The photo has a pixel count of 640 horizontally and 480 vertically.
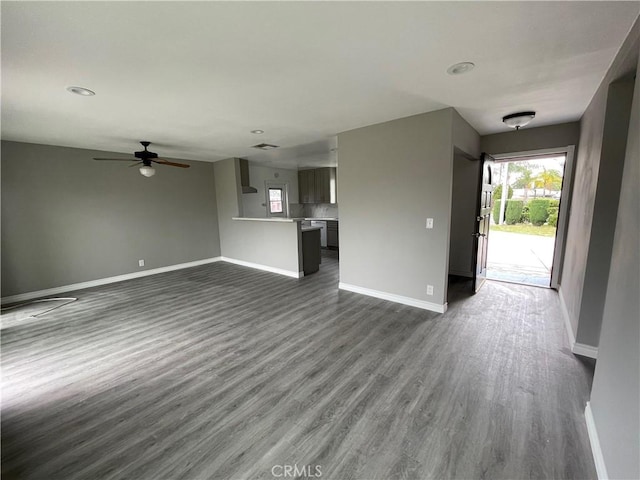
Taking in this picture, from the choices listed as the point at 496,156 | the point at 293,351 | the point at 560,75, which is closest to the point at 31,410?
the point at 293,351

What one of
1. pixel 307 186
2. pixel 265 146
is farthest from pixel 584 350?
pixel 307 186

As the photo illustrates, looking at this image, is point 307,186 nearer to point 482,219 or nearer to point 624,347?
point 482,219

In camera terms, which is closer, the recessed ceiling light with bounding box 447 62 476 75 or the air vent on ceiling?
the recessed ceiling light with bounding box 447 62 476 75

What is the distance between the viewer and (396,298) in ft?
12.0

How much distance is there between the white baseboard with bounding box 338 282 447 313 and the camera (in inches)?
131

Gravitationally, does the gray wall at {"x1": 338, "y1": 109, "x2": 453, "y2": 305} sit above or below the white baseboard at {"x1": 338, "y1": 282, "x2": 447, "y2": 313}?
above

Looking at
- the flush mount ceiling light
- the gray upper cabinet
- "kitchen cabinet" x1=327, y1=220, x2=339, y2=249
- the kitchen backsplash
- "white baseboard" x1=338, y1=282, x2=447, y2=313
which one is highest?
the flush mount ceiling light

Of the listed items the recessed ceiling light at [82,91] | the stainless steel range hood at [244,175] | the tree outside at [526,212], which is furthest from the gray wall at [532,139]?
the recessed ceiling light at [82,91]

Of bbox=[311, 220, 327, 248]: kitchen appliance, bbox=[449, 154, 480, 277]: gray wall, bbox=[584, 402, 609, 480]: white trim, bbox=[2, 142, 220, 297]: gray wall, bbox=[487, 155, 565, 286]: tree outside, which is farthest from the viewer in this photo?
bbox=[311, 220, 327, 248]: kitchen appliance

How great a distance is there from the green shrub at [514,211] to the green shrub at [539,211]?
0.35 m

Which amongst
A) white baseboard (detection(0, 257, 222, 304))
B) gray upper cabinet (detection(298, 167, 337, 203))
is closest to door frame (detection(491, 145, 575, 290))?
gray upper cabinet (detection(298, 167, 337, 203))

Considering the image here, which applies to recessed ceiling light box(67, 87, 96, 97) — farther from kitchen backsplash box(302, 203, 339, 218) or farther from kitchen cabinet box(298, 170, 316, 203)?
kitchen cabinet box(298, 170, 316, 203)

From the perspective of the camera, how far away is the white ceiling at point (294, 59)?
4.60ft
